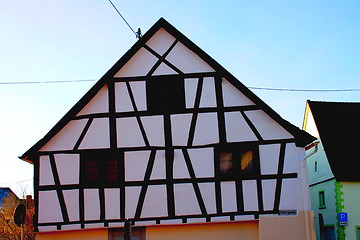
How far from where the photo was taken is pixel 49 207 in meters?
15.1

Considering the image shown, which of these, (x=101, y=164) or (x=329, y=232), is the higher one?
(x=101, y=164)

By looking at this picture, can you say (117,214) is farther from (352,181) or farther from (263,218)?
(352,181)

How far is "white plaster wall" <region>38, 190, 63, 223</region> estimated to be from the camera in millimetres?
14977

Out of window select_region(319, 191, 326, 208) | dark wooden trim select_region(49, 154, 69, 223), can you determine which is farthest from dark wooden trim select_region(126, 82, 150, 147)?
window select_region(319, 191, 326, 208)

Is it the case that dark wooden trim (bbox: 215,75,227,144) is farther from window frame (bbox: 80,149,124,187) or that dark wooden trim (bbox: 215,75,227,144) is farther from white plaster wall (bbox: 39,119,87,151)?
white plaster wall (bbox: 39,119,87,151)

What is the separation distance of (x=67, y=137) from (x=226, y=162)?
5.36 meters

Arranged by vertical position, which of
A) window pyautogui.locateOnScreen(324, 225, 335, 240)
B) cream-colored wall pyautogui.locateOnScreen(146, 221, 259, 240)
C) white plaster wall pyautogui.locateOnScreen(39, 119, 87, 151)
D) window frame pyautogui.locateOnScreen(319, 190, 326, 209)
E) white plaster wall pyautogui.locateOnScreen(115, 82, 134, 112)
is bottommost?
window pyautogui.locateOnScreen(324, 225, 335, 240)

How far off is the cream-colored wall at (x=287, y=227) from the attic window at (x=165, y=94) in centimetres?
467

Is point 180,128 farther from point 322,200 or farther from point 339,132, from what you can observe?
point 339,132

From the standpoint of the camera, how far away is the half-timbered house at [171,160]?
1498cm

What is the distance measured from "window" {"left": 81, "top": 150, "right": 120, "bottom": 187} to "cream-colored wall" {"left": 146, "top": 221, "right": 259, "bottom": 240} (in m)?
2.09

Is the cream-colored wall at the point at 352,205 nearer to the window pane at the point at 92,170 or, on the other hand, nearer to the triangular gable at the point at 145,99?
the triangular gable at the point at 145,99

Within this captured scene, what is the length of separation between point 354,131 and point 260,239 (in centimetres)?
1159

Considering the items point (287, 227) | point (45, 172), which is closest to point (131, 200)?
point (45, 172)
